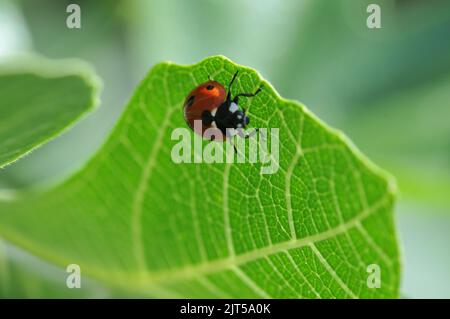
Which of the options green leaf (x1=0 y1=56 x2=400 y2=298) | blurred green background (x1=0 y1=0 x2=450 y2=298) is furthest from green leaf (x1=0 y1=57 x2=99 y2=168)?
blurred green background (x1=0 y1=0 x2=450 y2=298)

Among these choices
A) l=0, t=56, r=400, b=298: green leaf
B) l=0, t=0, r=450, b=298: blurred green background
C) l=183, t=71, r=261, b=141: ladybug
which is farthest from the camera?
l=0, t=0, r=450, b=298: blurred green background

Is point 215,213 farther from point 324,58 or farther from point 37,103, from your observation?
point 324,58

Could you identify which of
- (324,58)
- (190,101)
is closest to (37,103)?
(190,101)

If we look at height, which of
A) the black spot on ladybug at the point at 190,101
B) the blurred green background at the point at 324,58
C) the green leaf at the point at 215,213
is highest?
the blurred green background at the point at 324,58

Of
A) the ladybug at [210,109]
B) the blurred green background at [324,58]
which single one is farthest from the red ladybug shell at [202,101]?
the blurred green background at [324,58]

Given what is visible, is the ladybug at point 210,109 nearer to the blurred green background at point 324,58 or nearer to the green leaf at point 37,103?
the green leaf at point 37,103

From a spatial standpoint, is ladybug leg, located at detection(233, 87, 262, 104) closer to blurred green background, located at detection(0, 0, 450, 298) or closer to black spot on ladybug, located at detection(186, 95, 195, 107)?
black spot on ladybug, located at detection(186, 95, 195, 107)
